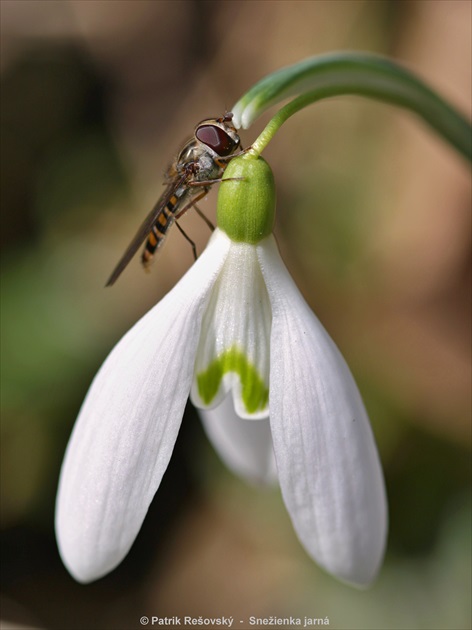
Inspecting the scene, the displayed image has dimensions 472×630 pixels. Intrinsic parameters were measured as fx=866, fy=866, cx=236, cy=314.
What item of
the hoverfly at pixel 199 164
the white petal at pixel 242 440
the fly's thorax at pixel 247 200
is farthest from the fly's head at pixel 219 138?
the white petal at pixel 242 440

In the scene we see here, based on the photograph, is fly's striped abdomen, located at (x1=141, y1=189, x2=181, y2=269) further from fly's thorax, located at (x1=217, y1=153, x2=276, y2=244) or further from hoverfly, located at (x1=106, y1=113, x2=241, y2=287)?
fly's thorax, located at (x1=217, y1=153, x2=276, y2=244)

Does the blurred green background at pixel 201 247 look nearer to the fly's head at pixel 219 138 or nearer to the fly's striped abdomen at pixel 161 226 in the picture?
the fly's striped abdomen at pixel 161 226

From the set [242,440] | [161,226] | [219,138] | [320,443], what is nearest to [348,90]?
[219,138]

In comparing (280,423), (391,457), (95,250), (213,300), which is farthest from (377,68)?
(95,250)

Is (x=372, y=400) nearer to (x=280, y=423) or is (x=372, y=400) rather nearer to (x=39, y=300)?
(x=39, y=300)

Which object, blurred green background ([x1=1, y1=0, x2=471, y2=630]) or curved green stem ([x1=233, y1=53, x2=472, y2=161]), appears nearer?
curved green stem ([x1=233, y1=53, x2=472, y2=161])

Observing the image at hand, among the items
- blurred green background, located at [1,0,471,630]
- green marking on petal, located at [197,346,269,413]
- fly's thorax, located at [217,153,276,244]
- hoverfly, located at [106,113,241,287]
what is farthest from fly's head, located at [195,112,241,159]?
blurred green background, located at [1,0,471,630]
